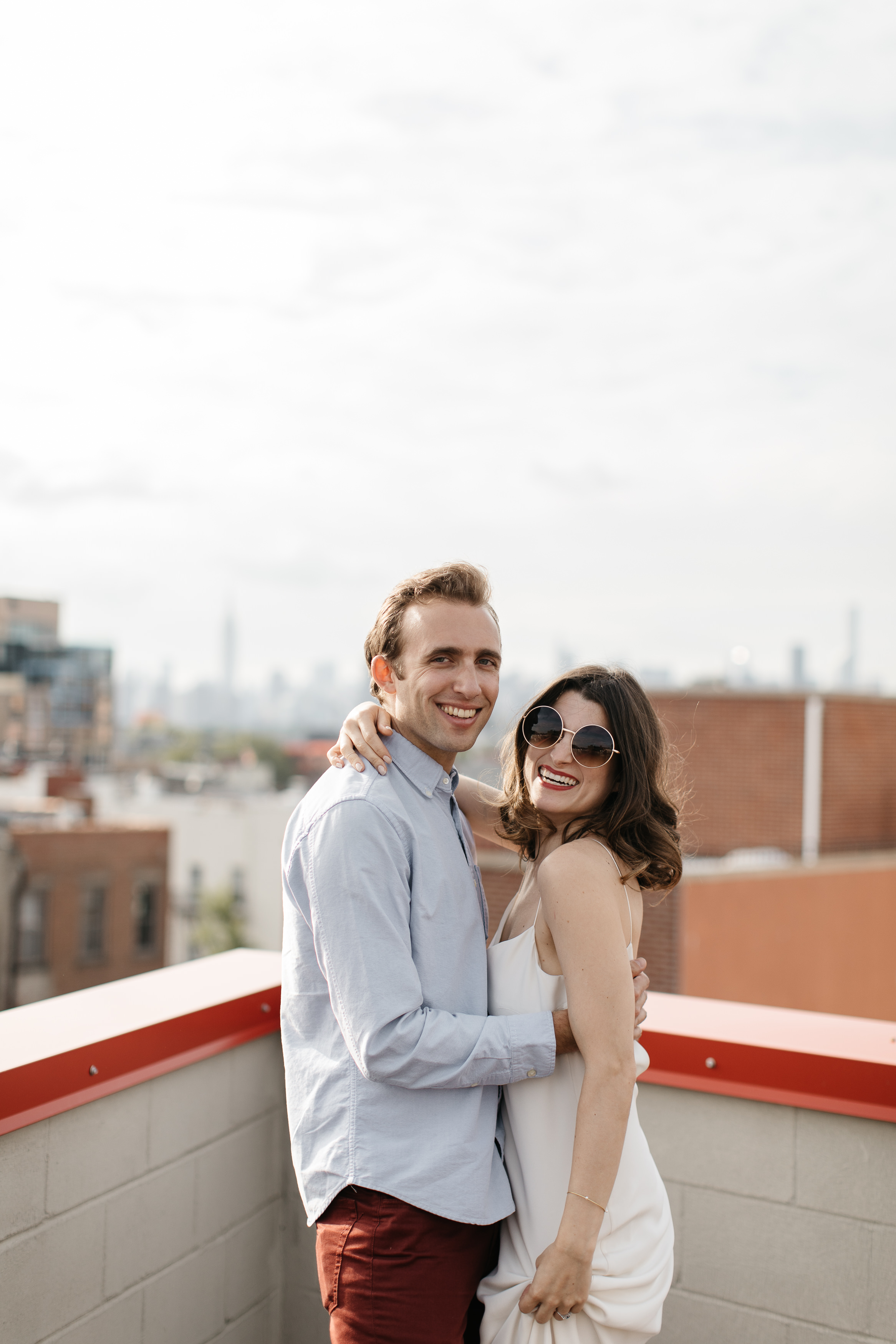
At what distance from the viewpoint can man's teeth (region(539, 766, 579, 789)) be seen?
1.65m

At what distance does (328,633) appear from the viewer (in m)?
97.6

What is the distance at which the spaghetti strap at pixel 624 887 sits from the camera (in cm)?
156

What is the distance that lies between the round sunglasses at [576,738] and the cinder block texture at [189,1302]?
54.1 inches

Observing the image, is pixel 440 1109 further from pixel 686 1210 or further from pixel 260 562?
pixel 260 562

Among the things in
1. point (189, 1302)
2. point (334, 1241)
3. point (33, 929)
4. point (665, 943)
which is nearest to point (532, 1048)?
point (334, 1241)

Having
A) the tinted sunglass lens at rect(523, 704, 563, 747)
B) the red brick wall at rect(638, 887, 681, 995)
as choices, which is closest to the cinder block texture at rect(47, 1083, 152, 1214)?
the tinted sunglass lens at rect(523, 704, 563, 747)

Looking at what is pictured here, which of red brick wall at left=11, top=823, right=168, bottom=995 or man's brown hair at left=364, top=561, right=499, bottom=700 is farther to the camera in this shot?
red brick wall at left=11, top=823, right=168, bottom=995

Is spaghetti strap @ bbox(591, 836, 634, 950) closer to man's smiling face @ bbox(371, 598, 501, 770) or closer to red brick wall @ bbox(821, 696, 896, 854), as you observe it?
man's smiling face @ bbox(371, 598, 501, 770)

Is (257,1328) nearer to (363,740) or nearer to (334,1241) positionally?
(334,1241)

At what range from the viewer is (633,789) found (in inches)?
64.6

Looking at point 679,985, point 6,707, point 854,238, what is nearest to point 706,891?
point 679,985

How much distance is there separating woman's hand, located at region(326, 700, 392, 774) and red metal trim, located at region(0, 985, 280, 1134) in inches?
28.0

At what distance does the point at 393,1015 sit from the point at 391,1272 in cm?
43

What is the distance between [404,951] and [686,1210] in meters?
1.05
